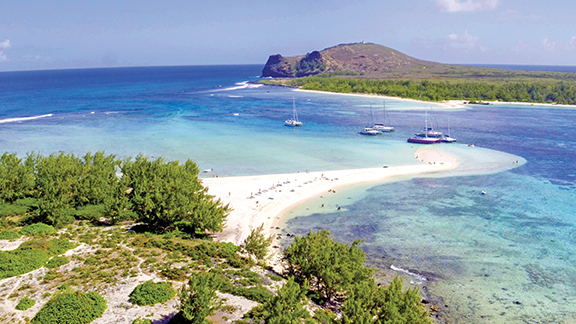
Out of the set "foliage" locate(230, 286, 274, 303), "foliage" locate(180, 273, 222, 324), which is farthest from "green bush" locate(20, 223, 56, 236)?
"foliage" locate(230, 286, 274, 303)

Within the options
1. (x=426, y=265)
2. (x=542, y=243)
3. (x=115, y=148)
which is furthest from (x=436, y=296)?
(x=115, y=148)

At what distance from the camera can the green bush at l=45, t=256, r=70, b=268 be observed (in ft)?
113

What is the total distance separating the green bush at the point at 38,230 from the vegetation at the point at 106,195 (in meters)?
0.39

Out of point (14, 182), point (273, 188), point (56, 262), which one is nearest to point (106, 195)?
Answer: point (14, 182)

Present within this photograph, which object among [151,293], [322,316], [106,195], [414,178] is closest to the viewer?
[322,316]

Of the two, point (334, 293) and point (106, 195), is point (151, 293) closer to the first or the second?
point (334, 293)

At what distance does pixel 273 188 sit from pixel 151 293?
105ft

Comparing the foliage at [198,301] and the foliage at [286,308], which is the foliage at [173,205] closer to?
the foliage at [198,301]

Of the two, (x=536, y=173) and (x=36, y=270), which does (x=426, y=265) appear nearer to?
(x=36, y=270)

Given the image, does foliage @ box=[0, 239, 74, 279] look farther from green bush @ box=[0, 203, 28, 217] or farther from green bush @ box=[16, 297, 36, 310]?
green bush @ box=[0, 203, 28, 217]

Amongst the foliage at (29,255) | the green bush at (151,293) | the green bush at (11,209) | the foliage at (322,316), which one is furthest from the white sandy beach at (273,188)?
the green bush at (11,209)

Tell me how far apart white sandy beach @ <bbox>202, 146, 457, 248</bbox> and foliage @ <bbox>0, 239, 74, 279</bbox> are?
1539 cm

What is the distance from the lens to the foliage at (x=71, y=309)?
26844 mm

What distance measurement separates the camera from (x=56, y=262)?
3500cm
